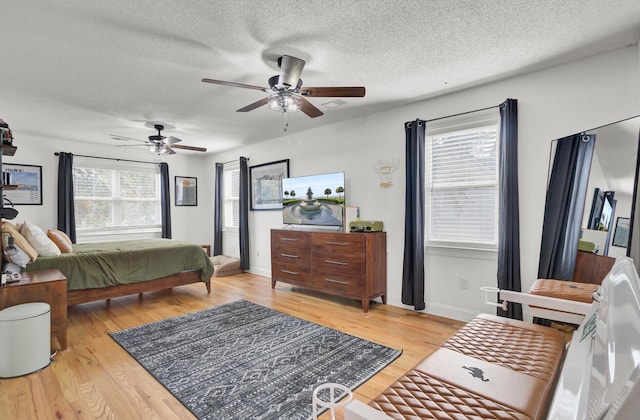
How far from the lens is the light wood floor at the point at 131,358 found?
1895 mm

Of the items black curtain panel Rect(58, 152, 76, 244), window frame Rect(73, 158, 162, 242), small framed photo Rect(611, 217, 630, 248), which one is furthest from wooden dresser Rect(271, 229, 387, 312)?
black curtain panel Rect(58, 152, 76, 244)

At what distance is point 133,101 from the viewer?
3459mm

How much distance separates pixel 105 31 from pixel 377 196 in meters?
3.05

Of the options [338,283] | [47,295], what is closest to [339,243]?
[338,283]

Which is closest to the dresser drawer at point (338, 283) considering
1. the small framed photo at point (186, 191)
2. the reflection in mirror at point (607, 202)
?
the reflection in mirror at point (607, 202)

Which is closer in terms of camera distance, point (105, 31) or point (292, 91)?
point (105, 31)

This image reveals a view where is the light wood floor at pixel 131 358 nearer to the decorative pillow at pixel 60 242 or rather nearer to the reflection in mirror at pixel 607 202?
the decorative pillow at pixel 60 242

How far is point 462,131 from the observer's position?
333cm

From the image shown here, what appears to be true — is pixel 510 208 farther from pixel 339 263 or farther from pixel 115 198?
pixel 115 198

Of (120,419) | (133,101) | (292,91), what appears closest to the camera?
(120,419)

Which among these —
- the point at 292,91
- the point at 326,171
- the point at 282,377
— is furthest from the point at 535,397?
the point at 326,171

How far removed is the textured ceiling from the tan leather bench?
6.31 feet

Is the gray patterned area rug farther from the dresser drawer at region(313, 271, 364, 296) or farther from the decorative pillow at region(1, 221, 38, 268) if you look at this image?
the decorative pillow at region(1, 221, 38, 268)

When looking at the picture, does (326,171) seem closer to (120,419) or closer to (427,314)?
(427,314)
